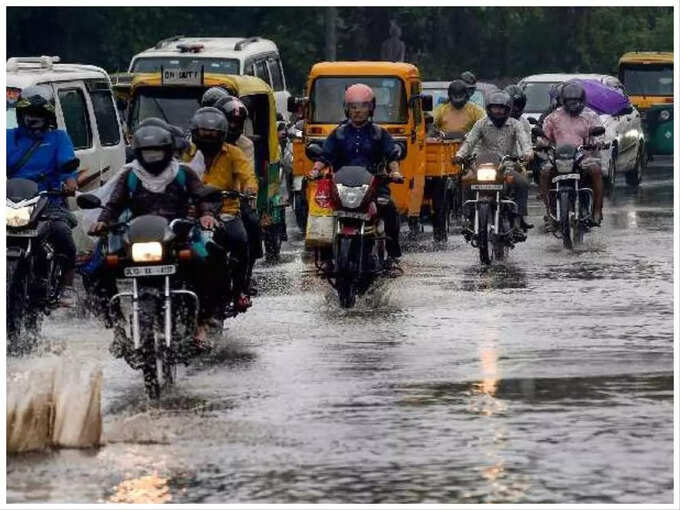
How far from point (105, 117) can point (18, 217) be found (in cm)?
560

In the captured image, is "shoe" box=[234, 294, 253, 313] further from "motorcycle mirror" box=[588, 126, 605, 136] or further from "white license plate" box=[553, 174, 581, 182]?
"motorcycle mirror" box=[588, 126, 605, 136]

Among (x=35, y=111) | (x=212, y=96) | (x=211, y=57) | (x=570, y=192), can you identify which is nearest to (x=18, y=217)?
(x=35, y=111)

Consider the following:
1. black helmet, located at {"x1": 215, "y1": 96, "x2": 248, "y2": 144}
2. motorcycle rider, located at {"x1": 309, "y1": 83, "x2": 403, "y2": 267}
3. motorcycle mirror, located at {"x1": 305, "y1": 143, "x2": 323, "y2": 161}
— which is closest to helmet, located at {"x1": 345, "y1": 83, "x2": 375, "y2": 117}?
motorcycle rider, located at {"x1": 309, "y1": 83, "x2": 403, "y2": 267}

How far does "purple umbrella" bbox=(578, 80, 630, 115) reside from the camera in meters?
33.8

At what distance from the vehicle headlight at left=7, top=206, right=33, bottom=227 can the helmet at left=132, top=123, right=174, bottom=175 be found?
1.96 meters

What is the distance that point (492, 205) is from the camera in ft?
73.4

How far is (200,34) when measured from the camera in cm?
5462

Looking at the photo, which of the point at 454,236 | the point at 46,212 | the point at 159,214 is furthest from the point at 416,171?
the point at 159,214

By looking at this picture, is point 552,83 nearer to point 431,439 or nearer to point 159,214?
point 159,214

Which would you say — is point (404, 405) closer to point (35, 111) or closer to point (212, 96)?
point (35, 111)

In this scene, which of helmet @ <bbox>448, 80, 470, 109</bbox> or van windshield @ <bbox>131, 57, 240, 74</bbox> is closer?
helmet @ <bbox>448, 80, 470, 109</bbox>

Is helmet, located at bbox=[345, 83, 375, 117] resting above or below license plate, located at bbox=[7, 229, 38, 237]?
above

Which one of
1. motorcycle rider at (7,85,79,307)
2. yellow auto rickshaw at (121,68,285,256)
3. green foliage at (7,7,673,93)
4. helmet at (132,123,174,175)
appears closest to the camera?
helmet at (132,123,174,175)

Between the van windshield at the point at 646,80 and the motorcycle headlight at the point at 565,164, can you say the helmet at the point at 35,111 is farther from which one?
the van windshield at the point at 646,80
